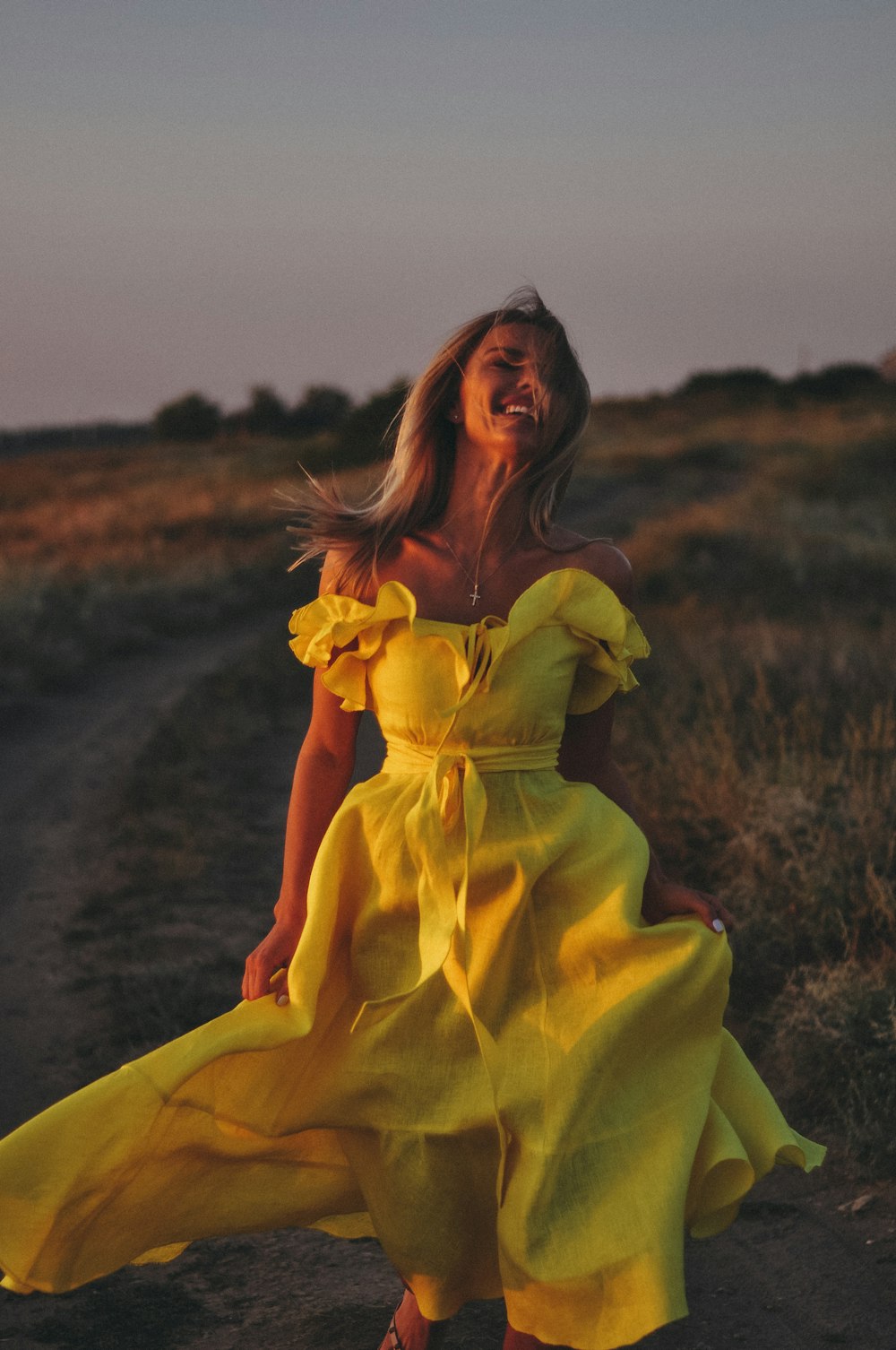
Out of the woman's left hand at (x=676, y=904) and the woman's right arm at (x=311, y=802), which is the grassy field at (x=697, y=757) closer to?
the woman's right arm at (x=311, y=802)

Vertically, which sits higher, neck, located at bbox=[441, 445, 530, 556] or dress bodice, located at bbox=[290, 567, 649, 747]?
neck, located at bbox=[441, 445, 530, 556]

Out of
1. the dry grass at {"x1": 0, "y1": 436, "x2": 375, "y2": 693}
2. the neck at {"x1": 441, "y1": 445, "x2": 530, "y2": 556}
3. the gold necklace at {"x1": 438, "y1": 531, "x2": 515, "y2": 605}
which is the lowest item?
the dry grass at {"x1": 0, "y1": 436, "x2": 375, "y2": 693}

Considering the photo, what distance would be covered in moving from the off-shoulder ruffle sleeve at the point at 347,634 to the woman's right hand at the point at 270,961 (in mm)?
409

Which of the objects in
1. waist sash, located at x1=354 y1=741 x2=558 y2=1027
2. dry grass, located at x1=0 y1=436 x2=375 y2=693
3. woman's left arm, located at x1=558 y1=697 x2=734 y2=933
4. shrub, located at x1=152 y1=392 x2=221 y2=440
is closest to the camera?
waist sash, located at x1=354 y1=741 x2=558 y2=1027

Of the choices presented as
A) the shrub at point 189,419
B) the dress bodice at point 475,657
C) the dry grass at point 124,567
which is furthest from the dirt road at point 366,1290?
the shrub at point 189,419

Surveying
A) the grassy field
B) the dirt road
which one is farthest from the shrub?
the dirt road

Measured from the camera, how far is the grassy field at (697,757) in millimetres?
4184

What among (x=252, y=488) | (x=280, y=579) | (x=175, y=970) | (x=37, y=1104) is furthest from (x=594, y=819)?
(x=252, y=488)

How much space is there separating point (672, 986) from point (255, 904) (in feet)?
12.1

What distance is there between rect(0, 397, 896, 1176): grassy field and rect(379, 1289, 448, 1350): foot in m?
1.55

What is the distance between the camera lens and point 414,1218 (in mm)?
2098

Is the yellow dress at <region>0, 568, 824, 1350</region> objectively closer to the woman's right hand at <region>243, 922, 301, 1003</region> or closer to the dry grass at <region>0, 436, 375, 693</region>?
the woman's right hand at <region>243, 922, 301, 1003</region>

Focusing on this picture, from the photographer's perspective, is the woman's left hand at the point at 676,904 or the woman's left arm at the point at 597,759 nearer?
the woman's left hand at the point at 676,904

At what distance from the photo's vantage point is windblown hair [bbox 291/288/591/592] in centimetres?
233
